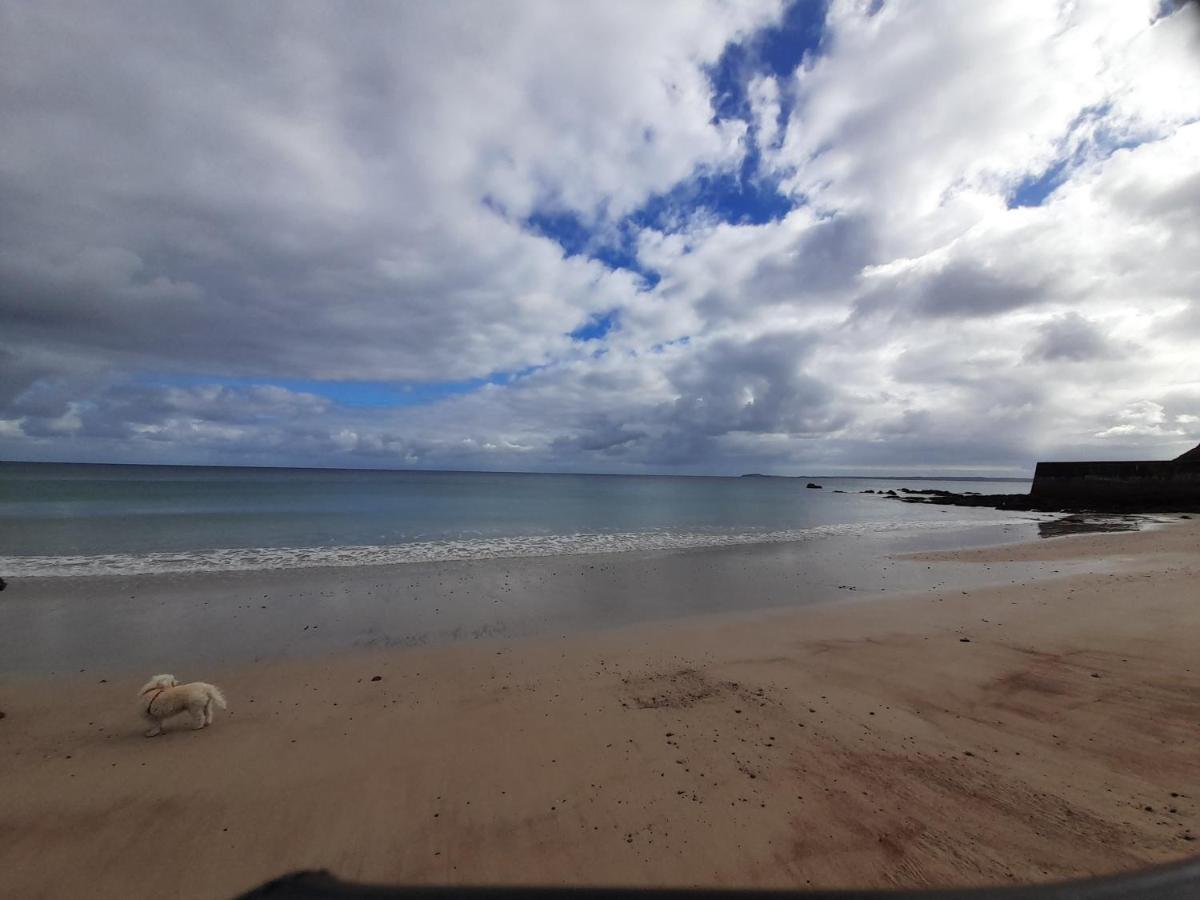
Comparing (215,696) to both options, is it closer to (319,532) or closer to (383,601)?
(383,601)

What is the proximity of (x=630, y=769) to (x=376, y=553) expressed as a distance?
1811 centimetres

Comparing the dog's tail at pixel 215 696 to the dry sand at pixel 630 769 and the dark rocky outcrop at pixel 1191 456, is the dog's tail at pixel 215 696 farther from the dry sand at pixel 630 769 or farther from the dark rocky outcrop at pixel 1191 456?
the dark rocky outcrop at pixel 1191 456

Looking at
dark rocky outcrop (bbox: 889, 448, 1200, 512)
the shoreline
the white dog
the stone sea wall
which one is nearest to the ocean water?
the shoreline

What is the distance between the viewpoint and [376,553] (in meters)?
21.0

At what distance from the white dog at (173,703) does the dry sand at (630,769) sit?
0.79ft

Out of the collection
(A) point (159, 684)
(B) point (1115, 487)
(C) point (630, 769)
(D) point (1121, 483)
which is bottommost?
(C) point (630, 769)

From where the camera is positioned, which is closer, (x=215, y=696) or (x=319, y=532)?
(x=215, y=696)

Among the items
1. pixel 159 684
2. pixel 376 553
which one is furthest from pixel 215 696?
pixel 376 553

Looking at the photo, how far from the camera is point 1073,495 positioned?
5406 centimetres

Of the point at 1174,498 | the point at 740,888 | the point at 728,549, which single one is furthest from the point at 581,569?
the point at 1174,498

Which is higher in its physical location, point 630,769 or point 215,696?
point 215,696

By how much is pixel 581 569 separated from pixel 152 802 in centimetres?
1357

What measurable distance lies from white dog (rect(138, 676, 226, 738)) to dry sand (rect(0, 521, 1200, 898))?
241 mm

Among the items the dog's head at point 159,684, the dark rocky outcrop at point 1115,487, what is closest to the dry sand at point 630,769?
the dog's head at point 159,684
